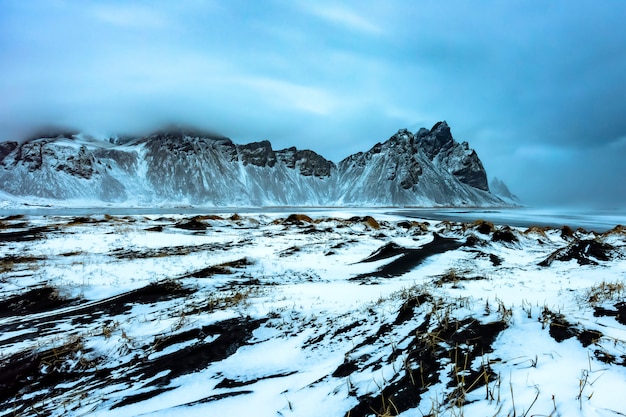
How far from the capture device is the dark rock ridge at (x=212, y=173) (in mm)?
117938

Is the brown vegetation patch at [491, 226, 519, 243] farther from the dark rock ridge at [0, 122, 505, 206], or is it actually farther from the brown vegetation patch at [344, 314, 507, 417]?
the dark rock ridge at [0, 122, 505, 206]

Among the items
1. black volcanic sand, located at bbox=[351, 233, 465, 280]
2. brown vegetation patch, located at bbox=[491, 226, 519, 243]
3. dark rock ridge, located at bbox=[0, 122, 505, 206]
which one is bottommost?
black volcanic sand, located at bbox=[351, 233, 465, 280]

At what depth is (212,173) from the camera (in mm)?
143750

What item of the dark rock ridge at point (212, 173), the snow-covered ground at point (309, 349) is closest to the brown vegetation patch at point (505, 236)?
the snow-covered ground at point (309, 349)

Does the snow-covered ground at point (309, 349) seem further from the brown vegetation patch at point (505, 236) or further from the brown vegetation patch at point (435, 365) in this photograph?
the brown vegetation patch at point (505, 236)

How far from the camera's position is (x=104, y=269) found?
1050 cm

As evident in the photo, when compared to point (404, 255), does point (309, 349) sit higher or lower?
higher

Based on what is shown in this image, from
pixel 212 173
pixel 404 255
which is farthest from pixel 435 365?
pixel 212 173

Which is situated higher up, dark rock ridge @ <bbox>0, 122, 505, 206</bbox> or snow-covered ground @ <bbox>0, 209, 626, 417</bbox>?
dark rock ridge @ <bbox>0, 122, 505, 206</bbox>

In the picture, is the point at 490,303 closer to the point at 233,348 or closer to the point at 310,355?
the point at 310,355

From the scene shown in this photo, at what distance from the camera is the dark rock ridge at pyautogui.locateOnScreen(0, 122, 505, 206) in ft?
387

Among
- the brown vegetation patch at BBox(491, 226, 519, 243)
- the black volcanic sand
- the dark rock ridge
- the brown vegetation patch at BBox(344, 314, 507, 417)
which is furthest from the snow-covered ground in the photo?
the dark rock ridge

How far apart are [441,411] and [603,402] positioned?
3.65ft

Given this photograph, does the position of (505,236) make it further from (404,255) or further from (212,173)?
(212,173)
